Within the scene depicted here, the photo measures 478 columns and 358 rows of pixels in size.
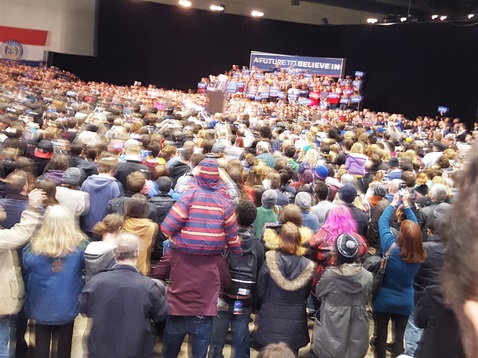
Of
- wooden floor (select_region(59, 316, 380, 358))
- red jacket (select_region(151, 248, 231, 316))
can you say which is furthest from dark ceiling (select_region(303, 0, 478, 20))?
red jacket (select_region(151, 248, 231, 316))

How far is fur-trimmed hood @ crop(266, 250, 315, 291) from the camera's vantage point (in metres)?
4.14

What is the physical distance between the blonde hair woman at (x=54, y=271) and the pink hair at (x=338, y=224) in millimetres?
1862

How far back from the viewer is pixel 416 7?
2180 cm

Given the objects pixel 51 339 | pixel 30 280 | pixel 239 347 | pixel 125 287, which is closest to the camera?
pixel 125 287

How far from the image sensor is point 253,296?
4352mm

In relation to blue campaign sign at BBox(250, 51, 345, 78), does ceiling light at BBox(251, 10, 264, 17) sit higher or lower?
higher

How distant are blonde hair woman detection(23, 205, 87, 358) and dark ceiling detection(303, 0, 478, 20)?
1797cm

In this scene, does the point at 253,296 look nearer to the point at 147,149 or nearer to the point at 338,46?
the point at 147,149

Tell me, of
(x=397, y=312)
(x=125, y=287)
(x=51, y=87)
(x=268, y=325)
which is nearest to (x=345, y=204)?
(x=397, y=312)

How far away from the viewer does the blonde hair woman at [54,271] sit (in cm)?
376

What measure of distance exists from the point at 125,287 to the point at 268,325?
53.3 inches

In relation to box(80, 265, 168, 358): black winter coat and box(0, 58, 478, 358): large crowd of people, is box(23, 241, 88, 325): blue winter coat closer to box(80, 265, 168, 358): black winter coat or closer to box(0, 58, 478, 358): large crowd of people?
box(0, 58, 478, 358): large crowd of people

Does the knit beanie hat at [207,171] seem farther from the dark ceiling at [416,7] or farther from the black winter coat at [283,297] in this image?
the dark ceiling at [416,7]

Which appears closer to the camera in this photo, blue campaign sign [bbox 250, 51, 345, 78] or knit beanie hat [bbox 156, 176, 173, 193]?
knit beanie hat [bbox 156, 176, 173, 193]
